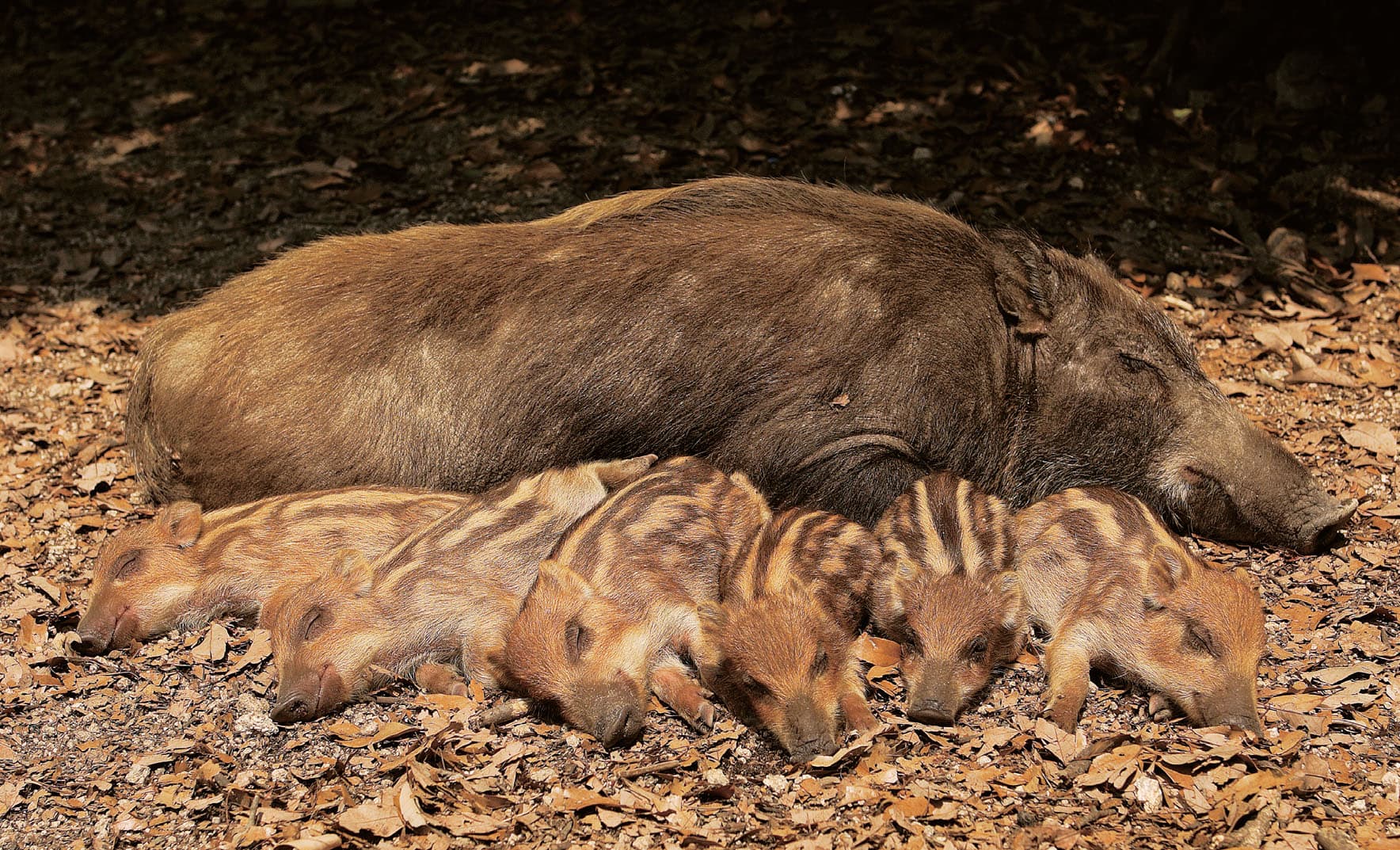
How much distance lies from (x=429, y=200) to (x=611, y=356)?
105 inches

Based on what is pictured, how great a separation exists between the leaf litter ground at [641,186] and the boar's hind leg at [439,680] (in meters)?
0.05

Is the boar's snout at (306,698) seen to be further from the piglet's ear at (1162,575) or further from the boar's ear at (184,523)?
the piglet's ear at (1162,575)

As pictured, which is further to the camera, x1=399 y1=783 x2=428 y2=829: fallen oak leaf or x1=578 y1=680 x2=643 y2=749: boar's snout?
x1=578 y1=680 x2=643 y2=749: boar's snout

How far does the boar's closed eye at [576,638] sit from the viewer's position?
338 cm

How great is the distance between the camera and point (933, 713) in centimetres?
330

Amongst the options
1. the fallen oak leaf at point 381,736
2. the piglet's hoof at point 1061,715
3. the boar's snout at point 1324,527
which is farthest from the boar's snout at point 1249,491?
the fallen oak leaf at point 381,736

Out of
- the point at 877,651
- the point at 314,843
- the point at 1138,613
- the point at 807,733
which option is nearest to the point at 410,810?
the point at 314,843

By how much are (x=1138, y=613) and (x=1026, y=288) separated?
128 centimetres

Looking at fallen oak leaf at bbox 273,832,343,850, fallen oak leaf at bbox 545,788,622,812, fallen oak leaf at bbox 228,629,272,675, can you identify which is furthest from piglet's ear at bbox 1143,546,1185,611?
fallen oak leaf at bbox 228,629,272,675

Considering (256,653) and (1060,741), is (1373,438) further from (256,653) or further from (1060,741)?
(256,653)

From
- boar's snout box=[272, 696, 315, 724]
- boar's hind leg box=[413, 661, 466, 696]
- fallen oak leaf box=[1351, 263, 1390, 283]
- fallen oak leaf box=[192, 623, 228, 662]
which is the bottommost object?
boar's hind leg box=[413, 661, 466, 696]

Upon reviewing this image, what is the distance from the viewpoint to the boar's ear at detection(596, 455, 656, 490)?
3.98 meters

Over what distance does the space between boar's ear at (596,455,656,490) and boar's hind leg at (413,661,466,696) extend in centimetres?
76

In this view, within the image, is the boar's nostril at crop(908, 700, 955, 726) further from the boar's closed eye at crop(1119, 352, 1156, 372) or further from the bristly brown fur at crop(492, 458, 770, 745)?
the boar's closed eye at crop(1119, 352, 1156, 372)
